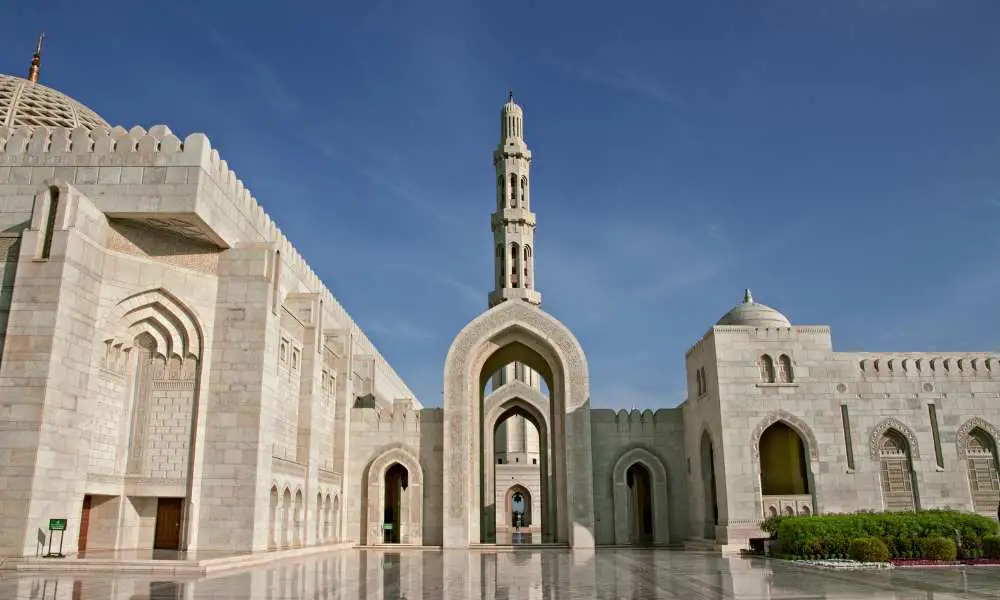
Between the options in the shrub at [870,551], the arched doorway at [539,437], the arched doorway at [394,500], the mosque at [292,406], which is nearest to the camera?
the mosque at [292,406]

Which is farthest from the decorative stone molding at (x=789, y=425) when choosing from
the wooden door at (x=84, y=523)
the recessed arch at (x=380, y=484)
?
the wooden door at (x=84, y=523)

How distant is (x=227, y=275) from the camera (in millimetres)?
18562

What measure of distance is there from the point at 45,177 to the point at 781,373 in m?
21.0

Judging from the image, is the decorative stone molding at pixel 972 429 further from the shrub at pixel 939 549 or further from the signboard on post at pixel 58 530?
the signboard on post at pixel 58 530

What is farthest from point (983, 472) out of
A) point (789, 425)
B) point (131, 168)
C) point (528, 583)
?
point (131, 168)

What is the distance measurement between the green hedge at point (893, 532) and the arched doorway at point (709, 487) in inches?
256

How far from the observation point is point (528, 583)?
12930 mm

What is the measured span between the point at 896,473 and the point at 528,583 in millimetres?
15499

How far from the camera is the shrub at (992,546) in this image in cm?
1733

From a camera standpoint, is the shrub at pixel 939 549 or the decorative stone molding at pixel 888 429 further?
the decorative stone molding at pixel 888 429

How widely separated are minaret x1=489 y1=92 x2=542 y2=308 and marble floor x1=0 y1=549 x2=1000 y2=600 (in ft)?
66.0

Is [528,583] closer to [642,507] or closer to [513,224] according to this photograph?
[642,507]

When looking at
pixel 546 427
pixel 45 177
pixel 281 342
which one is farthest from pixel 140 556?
pixel 546 427

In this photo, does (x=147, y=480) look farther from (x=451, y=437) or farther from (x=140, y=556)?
(x=451, y=437)
